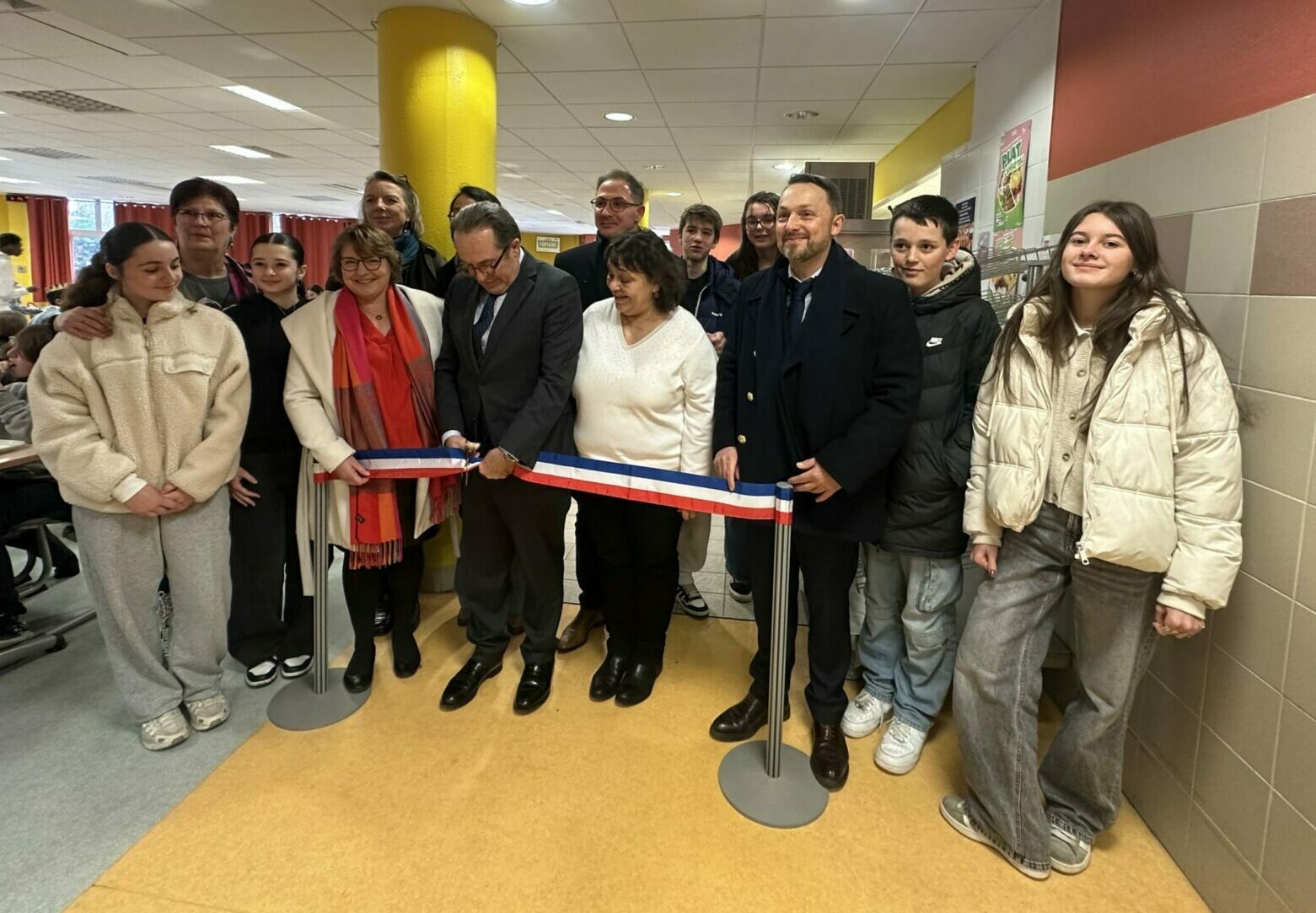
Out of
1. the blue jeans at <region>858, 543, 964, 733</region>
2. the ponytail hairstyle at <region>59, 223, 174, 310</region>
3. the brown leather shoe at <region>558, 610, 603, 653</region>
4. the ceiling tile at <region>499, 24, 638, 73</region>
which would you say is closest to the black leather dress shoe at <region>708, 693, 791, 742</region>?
the blue jeans at <region>858, 543, 964, 733</region>

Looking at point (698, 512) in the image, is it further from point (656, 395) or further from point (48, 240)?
point (48, 240)

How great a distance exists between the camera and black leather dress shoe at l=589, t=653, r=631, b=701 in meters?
2.60

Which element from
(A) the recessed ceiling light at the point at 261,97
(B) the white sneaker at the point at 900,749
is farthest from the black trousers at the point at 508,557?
(A) the recessed ceiling light at the point at 261,97

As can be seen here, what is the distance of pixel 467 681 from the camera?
8.49ft

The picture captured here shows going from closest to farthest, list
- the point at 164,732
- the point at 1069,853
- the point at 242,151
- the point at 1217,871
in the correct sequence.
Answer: the point at 1217,871
the point at 1069,853
the point at 164,732
the point at 242,151

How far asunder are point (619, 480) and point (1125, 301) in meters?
1.37

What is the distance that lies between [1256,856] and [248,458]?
9.70ft

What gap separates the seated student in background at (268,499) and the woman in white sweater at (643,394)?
1.02m

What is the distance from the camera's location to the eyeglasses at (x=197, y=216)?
2.40m

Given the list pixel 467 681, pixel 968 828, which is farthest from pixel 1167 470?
pixel 467 681

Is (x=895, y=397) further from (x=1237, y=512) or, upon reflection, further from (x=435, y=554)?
(x=435, y=554)

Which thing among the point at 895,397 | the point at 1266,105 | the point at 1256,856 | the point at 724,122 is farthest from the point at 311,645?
the point at 724,122

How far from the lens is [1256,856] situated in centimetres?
162

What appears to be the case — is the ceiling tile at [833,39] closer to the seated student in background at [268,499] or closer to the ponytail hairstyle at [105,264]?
the seated student in background at [268,499]
